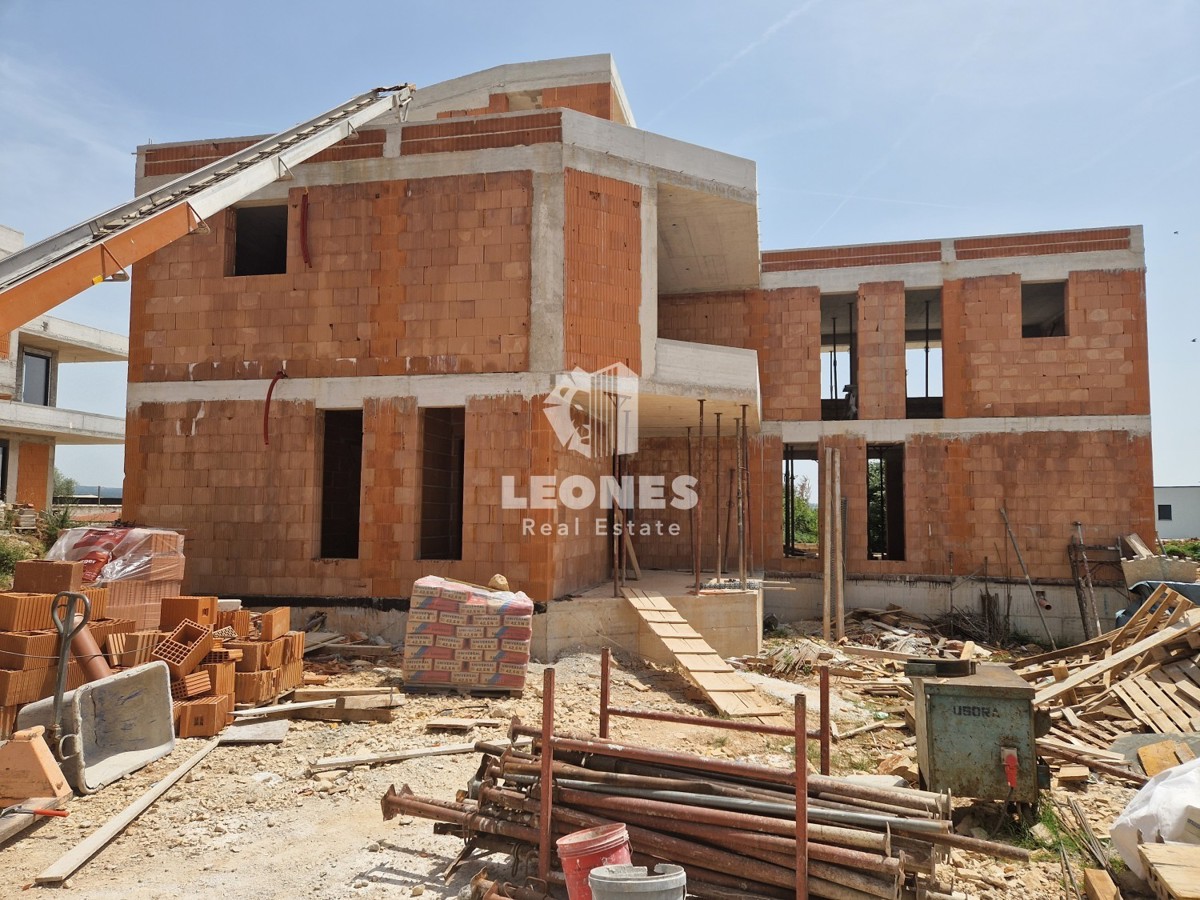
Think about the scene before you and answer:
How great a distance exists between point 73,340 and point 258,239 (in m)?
16.7

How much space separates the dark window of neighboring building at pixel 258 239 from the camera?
11.7 metres

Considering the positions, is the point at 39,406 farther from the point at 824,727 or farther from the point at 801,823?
the point at 801,823

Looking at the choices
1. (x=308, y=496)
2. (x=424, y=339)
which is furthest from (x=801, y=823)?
(x=308, y=496)

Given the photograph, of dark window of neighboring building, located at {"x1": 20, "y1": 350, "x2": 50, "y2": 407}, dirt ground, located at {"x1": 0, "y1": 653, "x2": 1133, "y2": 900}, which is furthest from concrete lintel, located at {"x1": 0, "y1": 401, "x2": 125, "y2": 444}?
dirt ground, located at {"x1": 0, "y1": 653, "x2": 1133, "y2": 900}

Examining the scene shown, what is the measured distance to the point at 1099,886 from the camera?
4.32 m

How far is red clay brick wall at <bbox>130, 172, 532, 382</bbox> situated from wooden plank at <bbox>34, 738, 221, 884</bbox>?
603 centimetres

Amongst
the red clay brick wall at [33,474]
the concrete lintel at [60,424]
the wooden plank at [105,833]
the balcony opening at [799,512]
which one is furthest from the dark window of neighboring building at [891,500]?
the red clay brick wall at [33,474]

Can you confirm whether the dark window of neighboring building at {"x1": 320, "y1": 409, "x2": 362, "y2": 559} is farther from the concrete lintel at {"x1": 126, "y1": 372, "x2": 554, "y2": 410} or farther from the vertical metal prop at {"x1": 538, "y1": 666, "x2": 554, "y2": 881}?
the vertical metal prop at {"x1": 538, "y1": 666, "x2": 554, "y2": 881}

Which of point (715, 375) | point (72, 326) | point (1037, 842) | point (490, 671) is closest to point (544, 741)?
point (1037, 842)

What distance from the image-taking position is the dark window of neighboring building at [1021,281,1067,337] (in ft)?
53.0

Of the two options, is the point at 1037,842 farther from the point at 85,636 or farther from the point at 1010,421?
the point at 1010,421

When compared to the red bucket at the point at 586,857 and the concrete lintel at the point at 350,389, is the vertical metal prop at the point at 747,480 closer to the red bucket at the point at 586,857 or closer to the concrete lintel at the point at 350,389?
the concrete lintel at the point at 350,389

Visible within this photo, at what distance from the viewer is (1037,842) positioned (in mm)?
5098

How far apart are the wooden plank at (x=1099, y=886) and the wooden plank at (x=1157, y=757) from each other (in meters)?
2.51
